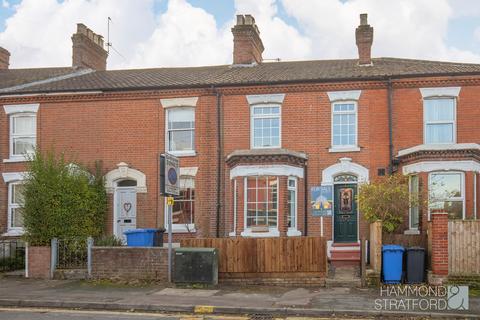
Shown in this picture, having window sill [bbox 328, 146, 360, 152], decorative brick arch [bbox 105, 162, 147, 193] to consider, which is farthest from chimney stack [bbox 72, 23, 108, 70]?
window sill [bbox 328, 146, 360, 152]

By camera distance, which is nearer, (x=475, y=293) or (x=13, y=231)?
(x=475, y=293)

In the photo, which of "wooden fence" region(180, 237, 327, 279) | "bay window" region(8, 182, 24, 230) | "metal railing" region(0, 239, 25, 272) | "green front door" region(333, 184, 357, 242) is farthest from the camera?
"bay window" region(8, 182, 24, 230)

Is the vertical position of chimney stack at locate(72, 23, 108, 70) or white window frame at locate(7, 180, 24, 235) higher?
chimney stack at locate(72, 23, 108, 70)

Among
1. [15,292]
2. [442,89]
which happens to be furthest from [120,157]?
[442,89]

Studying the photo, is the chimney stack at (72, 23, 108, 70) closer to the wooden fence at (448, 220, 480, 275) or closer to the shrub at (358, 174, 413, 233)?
the shrub at (358, 174, 413, 233)

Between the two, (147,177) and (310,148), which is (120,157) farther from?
(310,148)

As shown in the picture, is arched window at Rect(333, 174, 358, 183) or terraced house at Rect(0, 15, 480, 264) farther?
arched window at Rect(333, 174, 358, 183)

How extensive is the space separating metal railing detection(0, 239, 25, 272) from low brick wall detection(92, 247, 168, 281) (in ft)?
13.1

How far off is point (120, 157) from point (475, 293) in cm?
1336

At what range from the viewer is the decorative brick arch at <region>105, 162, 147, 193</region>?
2229 centimetres

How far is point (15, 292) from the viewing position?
1480 centimetres

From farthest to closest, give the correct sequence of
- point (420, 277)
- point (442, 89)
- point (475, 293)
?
point (442, 89)
point (420, 277)
point (475, 293)

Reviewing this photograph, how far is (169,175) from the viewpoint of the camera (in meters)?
15.9

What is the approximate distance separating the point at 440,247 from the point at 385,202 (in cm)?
329
